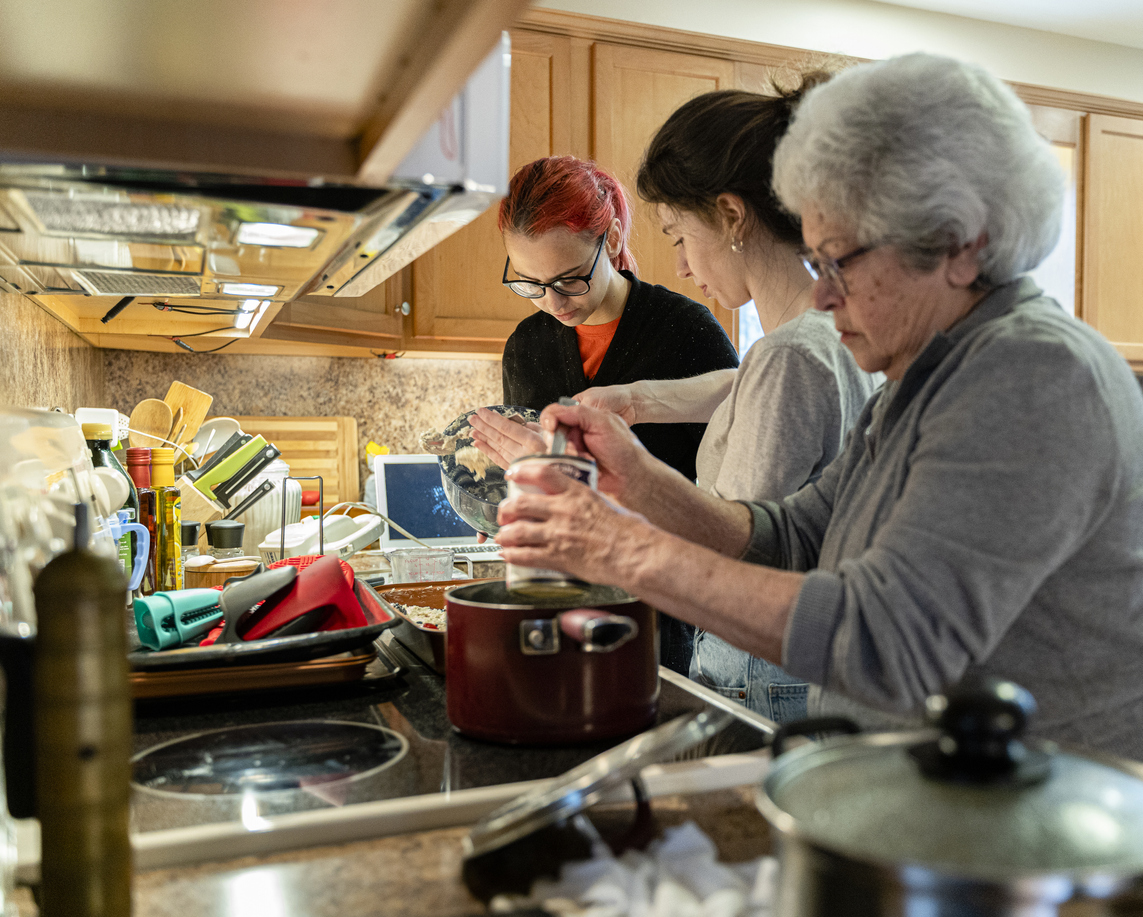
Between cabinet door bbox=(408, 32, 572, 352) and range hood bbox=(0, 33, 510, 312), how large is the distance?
5.42 feet

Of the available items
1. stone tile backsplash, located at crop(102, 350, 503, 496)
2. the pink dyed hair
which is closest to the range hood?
the pink dyed hair

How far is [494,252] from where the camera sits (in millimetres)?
2969

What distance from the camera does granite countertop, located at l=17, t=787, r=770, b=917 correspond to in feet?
1.86

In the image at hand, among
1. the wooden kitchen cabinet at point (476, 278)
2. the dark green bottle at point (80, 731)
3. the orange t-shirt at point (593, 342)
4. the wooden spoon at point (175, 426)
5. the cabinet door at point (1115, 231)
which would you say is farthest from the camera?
the cabinet door at point (1115, 231)

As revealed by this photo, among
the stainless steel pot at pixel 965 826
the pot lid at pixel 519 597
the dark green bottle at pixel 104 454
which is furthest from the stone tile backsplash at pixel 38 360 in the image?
the stainless steel pot at pixel 965 826

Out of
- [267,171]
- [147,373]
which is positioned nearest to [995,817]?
[267,171]

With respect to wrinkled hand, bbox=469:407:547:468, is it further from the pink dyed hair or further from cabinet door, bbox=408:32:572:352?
cabinet door, bbox=408:32:572:352

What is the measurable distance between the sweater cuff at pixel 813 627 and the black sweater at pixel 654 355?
3.71 ft

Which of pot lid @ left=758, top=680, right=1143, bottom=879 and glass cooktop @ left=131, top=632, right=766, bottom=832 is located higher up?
pot lid @ left=758, top=680, right=1143, bottom=879

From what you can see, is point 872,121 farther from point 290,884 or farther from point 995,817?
point 290,884

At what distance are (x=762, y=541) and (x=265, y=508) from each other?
155cm

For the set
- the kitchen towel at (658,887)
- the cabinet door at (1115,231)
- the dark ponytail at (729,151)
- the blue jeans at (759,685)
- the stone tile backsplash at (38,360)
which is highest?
the cabinet door at (1115,231)

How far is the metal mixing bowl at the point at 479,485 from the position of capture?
5.70 ft

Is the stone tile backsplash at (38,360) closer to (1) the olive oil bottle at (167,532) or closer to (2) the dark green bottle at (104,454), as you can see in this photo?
(2) the dark green bottle at (104,454)
